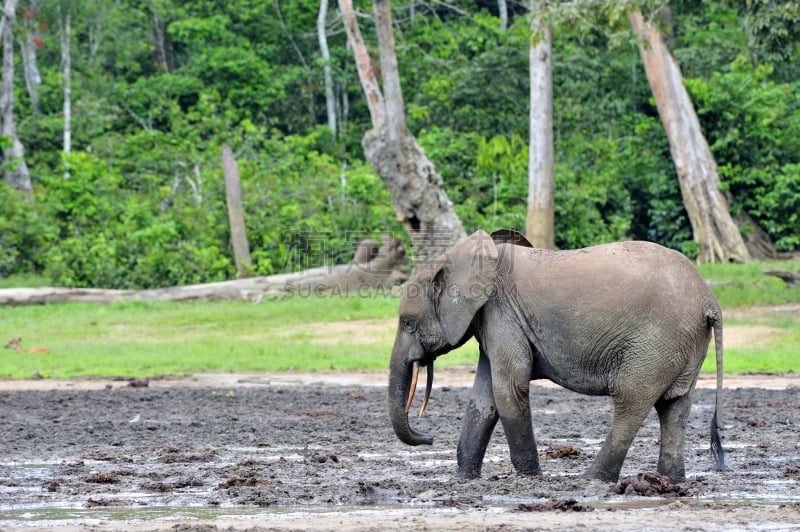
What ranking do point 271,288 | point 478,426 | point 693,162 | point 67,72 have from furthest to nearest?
point 67,72 → point 693,162 → point 271,288 → point 478,426

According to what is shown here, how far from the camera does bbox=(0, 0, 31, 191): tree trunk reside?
3203 centimetres

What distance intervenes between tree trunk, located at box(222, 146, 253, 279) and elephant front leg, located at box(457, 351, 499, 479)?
16874 millimetres

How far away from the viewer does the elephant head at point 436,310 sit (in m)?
8.27

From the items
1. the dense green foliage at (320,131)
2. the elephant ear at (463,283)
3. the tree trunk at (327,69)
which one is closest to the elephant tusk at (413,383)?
the elephant ear at (463,283)

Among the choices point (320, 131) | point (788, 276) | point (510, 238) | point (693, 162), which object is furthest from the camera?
point (320, 131)

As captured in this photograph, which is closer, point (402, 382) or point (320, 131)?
point (402, 382)

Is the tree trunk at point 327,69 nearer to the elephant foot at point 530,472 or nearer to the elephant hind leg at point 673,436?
the elephant foot at point 530,472

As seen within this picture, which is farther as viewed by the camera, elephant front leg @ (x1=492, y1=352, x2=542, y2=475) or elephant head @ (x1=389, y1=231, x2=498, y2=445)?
elephant head @ (x1=389, y1=231, x2=498, y2=445)

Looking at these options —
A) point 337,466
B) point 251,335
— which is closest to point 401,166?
point 251,335

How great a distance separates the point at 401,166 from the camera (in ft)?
77.7

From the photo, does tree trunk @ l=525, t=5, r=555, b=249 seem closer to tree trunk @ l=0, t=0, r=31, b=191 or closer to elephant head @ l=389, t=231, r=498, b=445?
tree trunk @ l=0, t=0, r=31, b=191

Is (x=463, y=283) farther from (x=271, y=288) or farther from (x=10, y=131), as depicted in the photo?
(x=10, y=131)

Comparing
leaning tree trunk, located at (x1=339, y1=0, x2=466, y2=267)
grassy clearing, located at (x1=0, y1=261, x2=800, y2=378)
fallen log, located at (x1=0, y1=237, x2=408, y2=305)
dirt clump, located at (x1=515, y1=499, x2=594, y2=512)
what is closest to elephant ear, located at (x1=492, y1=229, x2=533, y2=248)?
dirt clump, located at (x1=515, y1=499, x2=594, y2=512)

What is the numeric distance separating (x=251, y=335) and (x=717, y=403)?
41.7 feet
